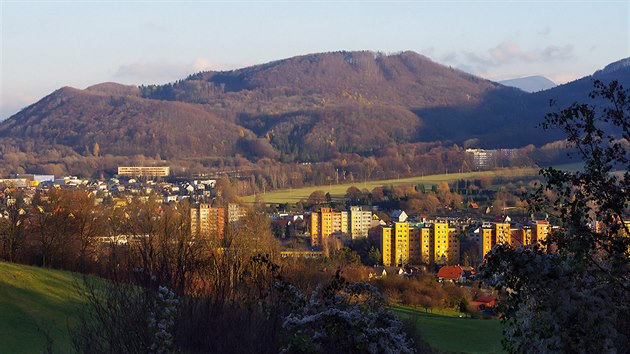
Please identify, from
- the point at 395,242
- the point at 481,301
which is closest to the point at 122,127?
the point at 395,242

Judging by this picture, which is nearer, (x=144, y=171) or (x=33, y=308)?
(x=33, y=308)

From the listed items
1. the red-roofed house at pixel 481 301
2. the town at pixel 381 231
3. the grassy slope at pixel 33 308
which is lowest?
the red-roofed house at pixel 481 301

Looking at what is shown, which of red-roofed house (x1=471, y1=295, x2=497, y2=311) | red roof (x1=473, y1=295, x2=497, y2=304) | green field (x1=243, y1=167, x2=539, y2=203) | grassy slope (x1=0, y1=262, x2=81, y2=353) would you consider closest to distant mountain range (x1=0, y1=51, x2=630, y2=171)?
green field (x1=243, y1=167, x2=539, y2=203)

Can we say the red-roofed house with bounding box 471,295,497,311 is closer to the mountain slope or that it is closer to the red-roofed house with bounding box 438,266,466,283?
the red-roofed house with bounding box 438,266,466,283

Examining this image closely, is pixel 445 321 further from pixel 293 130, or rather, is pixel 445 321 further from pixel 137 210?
pixel 293 130

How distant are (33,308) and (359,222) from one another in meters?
31.4

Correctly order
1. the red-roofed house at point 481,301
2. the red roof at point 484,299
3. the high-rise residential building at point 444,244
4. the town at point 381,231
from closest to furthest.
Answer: the red-roofed house at point 481,301, the red roof at point 484,299, the town at point 381,231, the high-rise residential building at point 444,244

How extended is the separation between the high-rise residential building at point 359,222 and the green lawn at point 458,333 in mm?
19889

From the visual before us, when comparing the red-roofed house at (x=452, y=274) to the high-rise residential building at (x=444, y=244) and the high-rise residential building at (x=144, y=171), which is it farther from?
the high-rise residential building at (x=144, y=171)

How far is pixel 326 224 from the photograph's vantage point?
138ft

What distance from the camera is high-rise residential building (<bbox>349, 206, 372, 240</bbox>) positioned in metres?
42.2

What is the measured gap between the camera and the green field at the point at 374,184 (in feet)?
186

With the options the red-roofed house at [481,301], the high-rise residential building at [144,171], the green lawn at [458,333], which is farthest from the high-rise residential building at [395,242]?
the high-rise residential building at [144,171]

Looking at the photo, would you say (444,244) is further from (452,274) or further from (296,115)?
(296,115)
